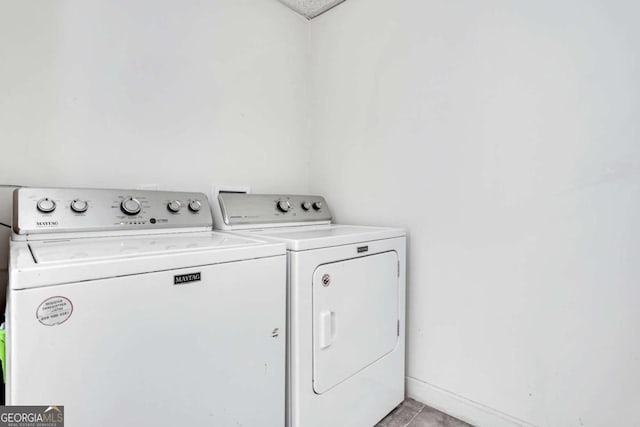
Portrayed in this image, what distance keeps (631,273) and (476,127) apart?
79 centimetres

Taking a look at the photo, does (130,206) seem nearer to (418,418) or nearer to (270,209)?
(270,209)

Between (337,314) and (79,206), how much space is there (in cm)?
102

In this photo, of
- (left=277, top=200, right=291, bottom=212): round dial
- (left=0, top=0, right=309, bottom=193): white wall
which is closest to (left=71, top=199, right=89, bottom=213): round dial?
(left=0, top=0, right=309, bottom=193): white wall

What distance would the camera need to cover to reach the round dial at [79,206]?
43.8 inches

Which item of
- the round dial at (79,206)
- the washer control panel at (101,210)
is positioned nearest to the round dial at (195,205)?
the washer control panel at (101,210)

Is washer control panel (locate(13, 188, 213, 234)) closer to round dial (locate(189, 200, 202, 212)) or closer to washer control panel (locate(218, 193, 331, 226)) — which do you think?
round dial (locate(189, 200, 202, 212))

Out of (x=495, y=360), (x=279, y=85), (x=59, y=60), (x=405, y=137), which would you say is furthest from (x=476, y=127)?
(x=59, y=60)

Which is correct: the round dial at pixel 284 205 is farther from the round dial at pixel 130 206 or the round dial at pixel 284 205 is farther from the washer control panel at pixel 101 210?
the round dial at pixel 130 206

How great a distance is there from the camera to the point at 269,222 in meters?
1.63

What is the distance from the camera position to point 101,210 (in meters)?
1.17

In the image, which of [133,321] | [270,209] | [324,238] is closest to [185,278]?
[133,321]

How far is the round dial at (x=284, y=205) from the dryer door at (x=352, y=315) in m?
0.58

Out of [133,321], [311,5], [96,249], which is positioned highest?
[311,5]

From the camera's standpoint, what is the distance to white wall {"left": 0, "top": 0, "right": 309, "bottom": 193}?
1.24 meters
